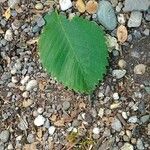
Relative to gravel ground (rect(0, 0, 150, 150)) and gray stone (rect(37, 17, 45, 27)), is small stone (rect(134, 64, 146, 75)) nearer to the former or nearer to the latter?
gravel ground (rect(0, 0, 150, 150))

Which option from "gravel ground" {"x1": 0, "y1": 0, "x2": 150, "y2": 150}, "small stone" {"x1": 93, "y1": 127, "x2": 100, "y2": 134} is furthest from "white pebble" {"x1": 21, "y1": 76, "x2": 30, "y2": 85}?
"small stone" {"x1": 93, "y1": 127, "x2": 100, "y2": 134}

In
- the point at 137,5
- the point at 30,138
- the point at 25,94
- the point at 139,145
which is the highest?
the point at 137,5

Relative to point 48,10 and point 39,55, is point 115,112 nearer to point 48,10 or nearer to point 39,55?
point 39,55

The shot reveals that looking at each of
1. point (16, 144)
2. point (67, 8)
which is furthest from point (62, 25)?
point (16, 144)

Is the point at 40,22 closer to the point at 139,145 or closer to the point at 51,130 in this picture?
the point at 51,130

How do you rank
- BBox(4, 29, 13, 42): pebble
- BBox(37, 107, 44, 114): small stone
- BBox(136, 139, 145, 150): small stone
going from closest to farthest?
BBox(136, 139, 145, 150): small stone → BBox(37, 107, 44, 114): small stone → BBox(4, 29, 13, 42): pebble

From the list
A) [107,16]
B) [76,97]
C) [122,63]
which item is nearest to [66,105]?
[76,97]
